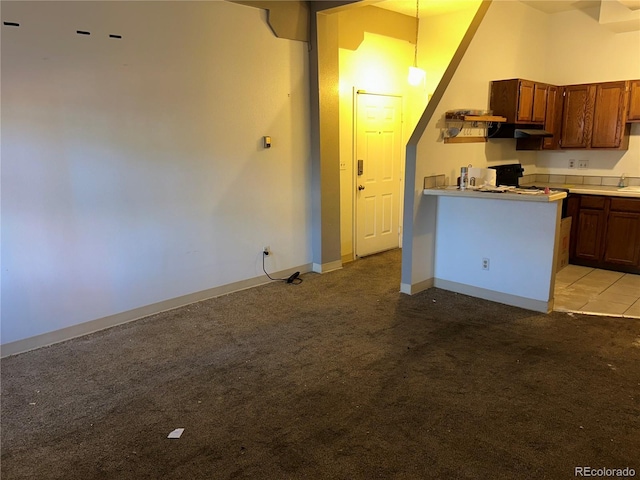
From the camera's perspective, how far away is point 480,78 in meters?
4.99

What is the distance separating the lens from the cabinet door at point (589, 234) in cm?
531

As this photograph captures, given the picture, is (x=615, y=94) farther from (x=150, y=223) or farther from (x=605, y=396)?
(x=150, y=223)

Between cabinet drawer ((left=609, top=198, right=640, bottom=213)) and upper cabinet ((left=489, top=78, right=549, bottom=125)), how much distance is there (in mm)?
1264

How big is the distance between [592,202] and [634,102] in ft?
3.95

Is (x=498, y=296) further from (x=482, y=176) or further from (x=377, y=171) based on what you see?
(x=377, y=171)

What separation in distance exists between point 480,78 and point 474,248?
188cm

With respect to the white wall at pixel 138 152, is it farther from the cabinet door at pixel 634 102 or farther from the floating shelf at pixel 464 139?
the cabinet door at pixel 634 102

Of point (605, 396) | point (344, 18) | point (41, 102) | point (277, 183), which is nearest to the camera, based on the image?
point (605, 396)

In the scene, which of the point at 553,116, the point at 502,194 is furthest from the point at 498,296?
the point at 553,116

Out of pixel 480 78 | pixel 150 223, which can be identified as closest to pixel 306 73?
pixel 480 78

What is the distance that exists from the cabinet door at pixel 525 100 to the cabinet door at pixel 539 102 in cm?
7

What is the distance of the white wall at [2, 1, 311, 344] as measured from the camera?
3.32m

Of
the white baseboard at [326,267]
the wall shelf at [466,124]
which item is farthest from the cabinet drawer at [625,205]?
the white baseboard at [326,267]

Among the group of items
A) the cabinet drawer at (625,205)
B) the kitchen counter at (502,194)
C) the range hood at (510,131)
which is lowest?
the cabinet drawer at (625,205)
